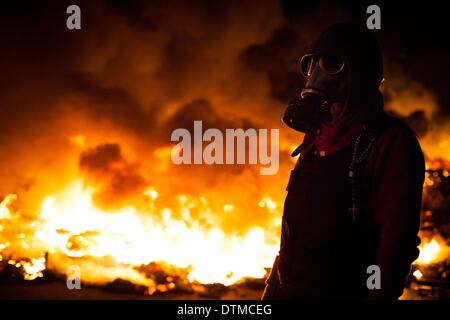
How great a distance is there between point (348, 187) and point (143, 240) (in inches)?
190

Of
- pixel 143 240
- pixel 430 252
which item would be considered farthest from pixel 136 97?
pixel 430 252

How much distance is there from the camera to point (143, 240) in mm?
6621

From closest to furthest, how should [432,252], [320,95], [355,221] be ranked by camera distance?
1. [355,221]
2. [320,95]
3. [432,252]

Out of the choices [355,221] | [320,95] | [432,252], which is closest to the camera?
[355,221]

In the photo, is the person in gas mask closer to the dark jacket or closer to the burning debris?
the dark jacket

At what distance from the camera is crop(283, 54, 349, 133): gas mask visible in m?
2.43

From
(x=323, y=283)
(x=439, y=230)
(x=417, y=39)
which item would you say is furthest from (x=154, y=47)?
(x=323, y=283)

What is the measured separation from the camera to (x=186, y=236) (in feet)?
21.8

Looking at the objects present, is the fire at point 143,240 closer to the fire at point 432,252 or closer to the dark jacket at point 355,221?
the fire at point 432,252

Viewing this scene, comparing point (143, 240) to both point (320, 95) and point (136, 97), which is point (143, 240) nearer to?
point (136, 97)

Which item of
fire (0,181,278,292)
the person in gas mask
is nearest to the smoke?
fire (0,181,278,292)

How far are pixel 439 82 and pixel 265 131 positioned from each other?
264cm

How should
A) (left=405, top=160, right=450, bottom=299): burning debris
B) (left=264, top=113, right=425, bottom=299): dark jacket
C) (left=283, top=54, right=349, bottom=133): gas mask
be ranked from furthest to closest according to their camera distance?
(left=405, top=160, right=450, bottom=299): burning debris → (left=283, top=54, right=349, bottom=133): gas mask → (left=264, top=113, right=425, bottom=299): dark jacket

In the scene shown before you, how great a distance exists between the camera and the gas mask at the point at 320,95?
7.98ft
